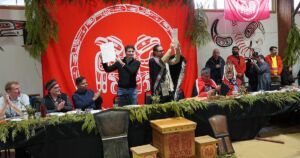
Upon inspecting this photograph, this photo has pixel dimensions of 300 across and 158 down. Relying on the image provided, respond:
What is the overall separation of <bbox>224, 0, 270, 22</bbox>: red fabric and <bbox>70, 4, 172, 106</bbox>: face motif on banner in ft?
4.07

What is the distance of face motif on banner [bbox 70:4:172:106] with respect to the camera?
568 centimetres

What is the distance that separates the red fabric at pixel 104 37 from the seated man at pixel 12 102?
4.23 ft

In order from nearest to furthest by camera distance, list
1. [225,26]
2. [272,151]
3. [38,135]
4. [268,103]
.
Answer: [38,135] < [272,151] < [268,103] < [225,26]

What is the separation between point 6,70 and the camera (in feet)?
17.9

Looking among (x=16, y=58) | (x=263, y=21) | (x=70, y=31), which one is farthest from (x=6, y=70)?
Answer: (x=263, y=21)

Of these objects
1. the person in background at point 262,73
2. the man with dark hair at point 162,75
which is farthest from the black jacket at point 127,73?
the person in background at point 262,73

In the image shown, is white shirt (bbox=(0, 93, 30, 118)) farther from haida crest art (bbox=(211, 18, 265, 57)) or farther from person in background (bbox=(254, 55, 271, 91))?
person in background (bbox=(254, 55, 271, 91))

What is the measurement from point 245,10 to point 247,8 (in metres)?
0.06

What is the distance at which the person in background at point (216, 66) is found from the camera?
6509 millimetres

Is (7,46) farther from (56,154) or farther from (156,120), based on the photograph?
(156,120)

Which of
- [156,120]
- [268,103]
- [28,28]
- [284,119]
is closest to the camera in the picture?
[156,120]

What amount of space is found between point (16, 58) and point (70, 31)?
0.99 metres

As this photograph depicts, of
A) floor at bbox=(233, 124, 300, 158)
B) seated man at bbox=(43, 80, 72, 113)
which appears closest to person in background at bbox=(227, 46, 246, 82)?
floor at bbox=(233, 124, 300, 158)

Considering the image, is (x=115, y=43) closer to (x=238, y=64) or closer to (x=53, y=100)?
(x=53, y=100)
